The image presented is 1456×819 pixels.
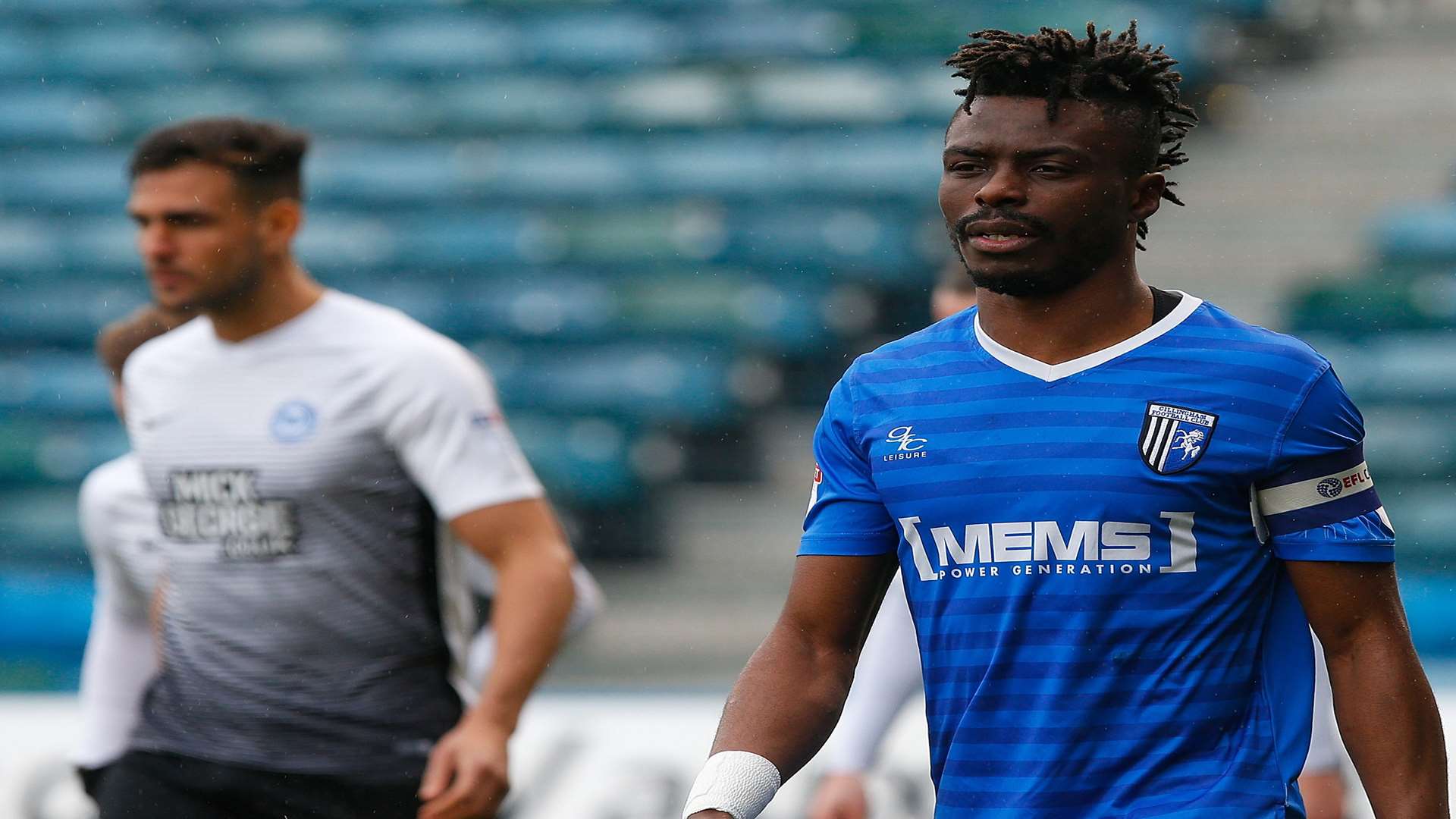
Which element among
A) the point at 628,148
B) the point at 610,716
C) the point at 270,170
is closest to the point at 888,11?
the point at 628,148

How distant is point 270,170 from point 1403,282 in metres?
6.86

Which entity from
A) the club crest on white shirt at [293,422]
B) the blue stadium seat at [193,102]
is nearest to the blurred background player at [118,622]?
the club crest on white shirt at [293,422]

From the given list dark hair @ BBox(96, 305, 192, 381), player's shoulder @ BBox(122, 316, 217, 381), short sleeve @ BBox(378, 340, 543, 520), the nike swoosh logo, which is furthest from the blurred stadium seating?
short sleeve @ BBox(378, 340, 543, 520)

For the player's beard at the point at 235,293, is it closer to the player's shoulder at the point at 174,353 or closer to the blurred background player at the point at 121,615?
the player's shoulder at the point at 174,353

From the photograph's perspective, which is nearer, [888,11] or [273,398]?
[273,398]

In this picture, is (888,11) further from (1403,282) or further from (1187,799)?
(1187,799)

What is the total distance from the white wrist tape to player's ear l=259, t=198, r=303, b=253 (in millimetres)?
2175

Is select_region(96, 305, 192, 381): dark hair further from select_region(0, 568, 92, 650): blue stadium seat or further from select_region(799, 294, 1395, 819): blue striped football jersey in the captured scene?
select_region(0, 568, 92, 650): blue stadium seat

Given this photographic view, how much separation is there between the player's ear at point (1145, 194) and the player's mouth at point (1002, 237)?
0.17 metres

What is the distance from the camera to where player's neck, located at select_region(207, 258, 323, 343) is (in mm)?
4305

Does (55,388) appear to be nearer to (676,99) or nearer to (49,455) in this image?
(49,455)

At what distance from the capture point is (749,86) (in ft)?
40.0

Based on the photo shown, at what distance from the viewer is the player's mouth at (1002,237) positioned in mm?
2480

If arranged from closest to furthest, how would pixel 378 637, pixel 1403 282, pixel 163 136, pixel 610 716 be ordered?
pixel 378 637 < pixel 163 136 < pixel 610 716 < pixel 1403 282
